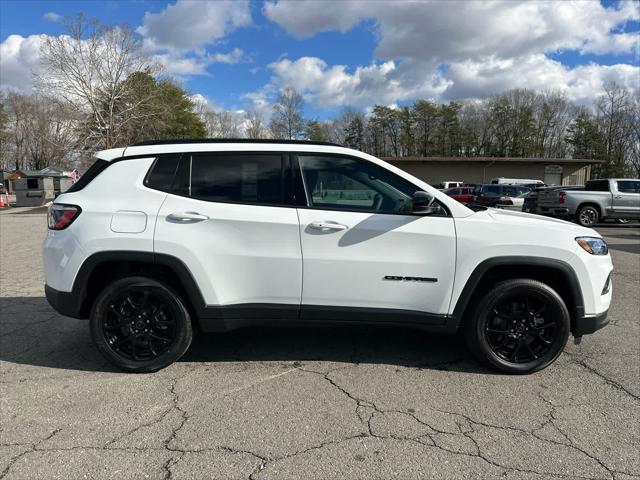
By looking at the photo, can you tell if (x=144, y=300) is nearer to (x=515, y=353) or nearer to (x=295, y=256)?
(x=295, y=256)

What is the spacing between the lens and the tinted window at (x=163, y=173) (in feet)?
11.2

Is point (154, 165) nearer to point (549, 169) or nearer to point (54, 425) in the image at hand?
point (54, 425)

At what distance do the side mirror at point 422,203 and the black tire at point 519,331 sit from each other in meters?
0.84

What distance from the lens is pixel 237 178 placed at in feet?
11.3

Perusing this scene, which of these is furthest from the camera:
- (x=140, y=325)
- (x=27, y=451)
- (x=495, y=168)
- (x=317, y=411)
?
(x=495, y=168)

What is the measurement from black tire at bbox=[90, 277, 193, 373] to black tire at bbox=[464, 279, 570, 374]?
237cm

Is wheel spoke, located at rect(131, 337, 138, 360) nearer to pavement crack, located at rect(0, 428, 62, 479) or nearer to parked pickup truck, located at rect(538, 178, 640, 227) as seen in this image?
pavement crack, located at rect(0, 428, 62, 479)

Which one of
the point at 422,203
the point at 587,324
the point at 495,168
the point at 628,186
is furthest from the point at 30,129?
the point at 587,324

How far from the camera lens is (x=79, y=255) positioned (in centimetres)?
334

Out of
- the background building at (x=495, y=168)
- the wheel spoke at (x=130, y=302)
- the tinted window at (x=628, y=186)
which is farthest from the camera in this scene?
the background building at (x=495, y=168)

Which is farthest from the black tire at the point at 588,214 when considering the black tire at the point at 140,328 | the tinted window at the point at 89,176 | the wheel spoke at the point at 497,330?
the tinted window at the point at 89,176

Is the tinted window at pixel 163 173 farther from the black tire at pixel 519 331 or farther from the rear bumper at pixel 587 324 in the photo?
the rear bumper at pixel 587 324

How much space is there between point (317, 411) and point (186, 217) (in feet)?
5.71

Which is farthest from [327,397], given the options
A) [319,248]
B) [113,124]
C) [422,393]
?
[113,124]
